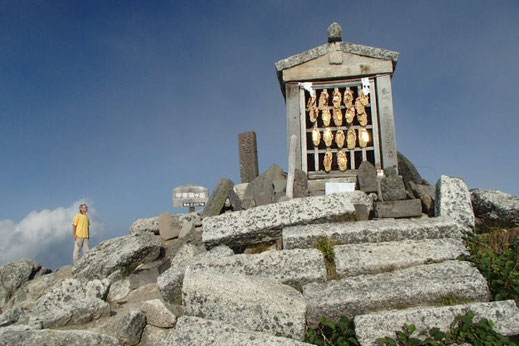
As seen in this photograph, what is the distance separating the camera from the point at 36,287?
8078mm

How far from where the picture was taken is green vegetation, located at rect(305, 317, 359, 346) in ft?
12.4

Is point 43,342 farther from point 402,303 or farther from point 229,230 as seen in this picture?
point 402,303

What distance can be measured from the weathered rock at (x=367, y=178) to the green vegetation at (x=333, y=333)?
4843 mm

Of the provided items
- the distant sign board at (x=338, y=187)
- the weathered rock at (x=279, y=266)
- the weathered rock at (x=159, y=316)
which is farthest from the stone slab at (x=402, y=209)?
the weathered rock at (x=159, y=316)

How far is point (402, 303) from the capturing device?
406cm

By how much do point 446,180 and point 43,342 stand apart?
6175 mm

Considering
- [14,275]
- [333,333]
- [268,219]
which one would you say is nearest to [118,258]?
[268,219]

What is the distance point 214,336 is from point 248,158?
7.90 metres

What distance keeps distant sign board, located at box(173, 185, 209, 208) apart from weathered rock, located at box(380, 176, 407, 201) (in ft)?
24.7

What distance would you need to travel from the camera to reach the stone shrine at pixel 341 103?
971 centimetres

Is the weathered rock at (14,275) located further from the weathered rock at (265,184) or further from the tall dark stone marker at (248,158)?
the tall dark stone marker at (248,158)

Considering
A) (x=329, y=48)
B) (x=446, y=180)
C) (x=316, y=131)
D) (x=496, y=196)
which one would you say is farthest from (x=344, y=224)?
(x=329, y=48)

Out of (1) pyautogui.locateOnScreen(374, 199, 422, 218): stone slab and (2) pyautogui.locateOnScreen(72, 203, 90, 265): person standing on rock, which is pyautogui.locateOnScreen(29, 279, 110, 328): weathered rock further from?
(2) pyautogui.locateOnScreen(72, 203, 90, 265): person standing on rock

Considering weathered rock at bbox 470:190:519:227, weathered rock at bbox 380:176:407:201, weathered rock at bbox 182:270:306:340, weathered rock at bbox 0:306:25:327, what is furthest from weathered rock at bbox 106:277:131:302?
weathered rock at bbox 470:190:519:227
